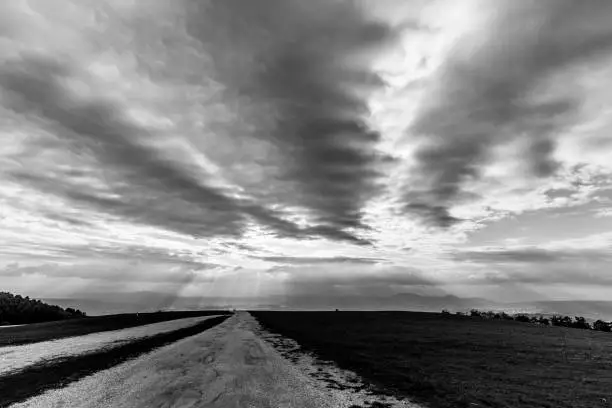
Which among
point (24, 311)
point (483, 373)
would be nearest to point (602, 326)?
point (483, 373)

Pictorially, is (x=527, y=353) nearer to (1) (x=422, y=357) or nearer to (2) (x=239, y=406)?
(1) (x=422, y=357)

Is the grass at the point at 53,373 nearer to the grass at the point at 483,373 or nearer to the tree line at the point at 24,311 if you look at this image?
the grass at the point at 483,373

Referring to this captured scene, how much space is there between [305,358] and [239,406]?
52.8 feet

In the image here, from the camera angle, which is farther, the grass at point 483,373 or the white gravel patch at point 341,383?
the grass at point 483,373

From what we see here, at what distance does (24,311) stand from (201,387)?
103m

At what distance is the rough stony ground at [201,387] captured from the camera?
17500 millimetres

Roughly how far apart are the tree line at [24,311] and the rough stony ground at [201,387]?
80441 millimetres

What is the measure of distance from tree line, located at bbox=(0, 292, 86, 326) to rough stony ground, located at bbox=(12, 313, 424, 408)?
80.4 m

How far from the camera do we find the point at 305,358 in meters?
32.0

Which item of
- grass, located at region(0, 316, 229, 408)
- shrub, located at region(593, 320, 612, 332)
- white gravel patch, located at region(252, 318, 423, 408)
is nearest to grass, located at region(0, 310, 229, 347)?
grass, located at region(0, 316, 229, 408)

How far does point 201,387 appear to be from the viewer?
20609mm

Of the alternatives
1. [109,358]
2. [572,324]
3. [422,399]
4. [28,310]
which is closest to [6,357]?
[109,358]

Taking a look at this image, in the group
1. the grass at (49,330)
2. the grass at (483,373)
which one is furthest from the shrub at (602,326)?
the grass at (49,330)

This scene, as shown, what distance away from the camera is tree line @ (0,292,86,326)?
85613 millimetres
